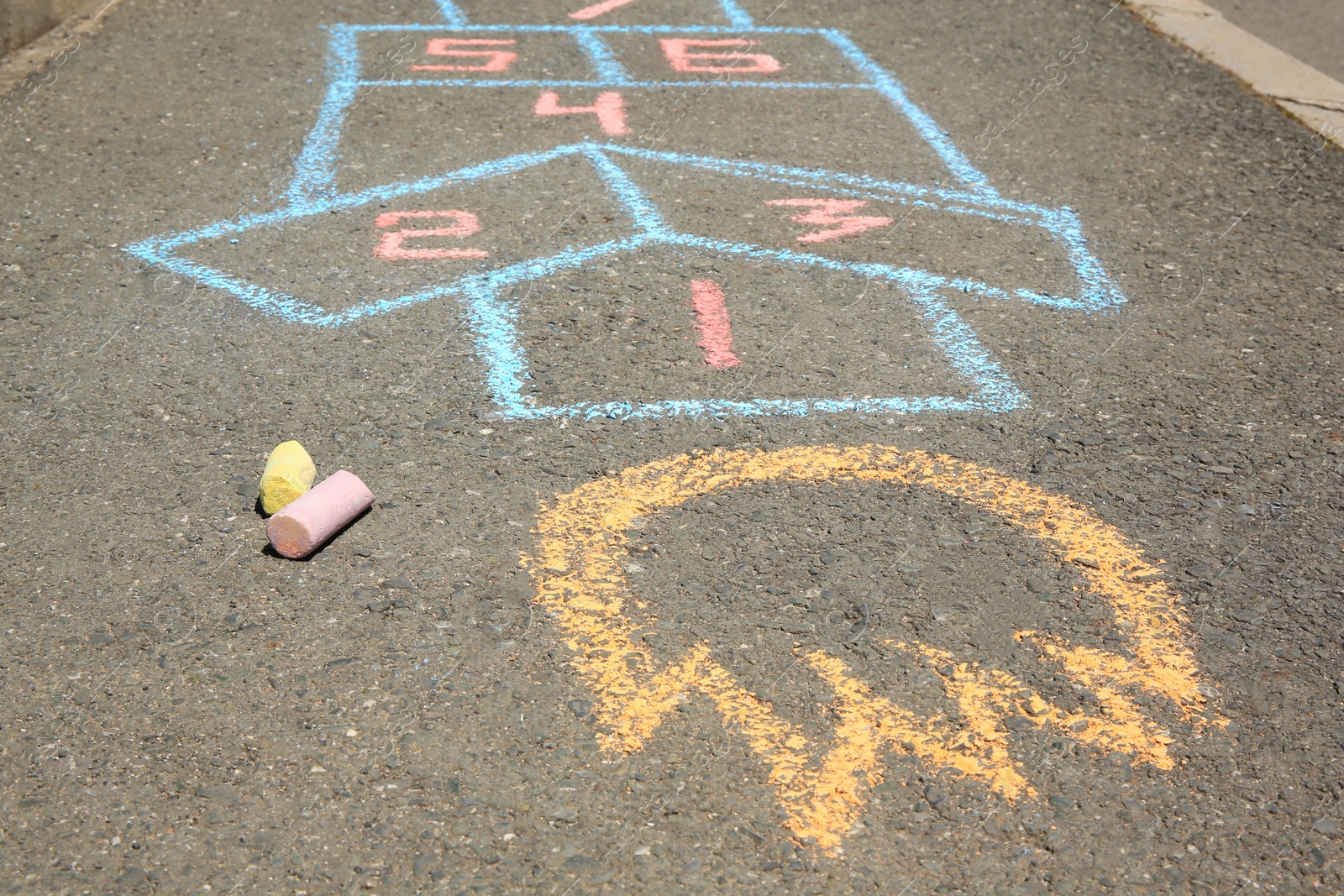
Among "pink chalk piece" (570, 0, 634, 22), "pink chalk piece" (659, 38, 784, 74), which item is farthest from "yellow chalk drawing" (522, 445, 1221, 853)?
"pink chalk piece" (570, 0, 634, 22)

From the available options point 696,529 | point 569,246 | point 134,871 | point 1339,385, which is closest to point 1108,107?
point 1339,385

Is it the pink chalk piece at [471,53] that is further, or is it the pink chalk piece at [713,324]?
the pink chalk piece at [471,53]

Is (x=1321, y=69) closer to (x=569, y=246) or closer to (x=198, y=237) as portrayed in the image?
(x=569, y=246)

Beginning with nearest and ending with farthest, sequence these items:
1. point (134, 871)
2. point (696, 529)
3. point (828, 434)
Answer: point (134, 871) → point (696, 529) → point (828, 434)

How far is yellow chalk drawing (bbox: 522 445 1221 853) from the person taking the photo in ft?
8.33

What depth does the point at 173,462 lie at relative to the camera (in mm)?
3379

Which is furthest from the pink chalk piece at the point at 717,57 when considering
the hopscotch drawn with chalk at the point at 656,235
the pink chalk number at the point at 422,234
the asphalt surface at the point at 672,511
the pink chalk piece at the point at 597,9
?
the pink chalk number at the point at 422,234

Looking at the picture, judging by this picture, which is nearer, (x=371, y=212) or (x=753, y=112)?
(x=371, y=212)

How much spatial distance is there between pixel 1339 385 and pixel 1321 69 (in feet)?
12.1

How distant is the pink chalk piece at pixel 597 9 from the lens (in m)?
6.91

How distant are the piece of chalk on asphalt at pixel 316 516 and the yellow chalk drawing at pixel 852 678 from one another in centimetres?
47

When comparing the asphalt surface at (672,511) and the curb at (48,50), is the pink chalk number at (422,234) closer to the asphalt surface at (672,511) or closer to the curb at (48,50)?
the asphalt surface at (672,511)

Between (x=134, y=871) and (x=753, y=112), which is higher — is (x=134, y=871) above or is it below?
below

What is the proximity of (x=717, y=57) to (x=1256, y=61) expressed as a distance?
2883 millimetres
